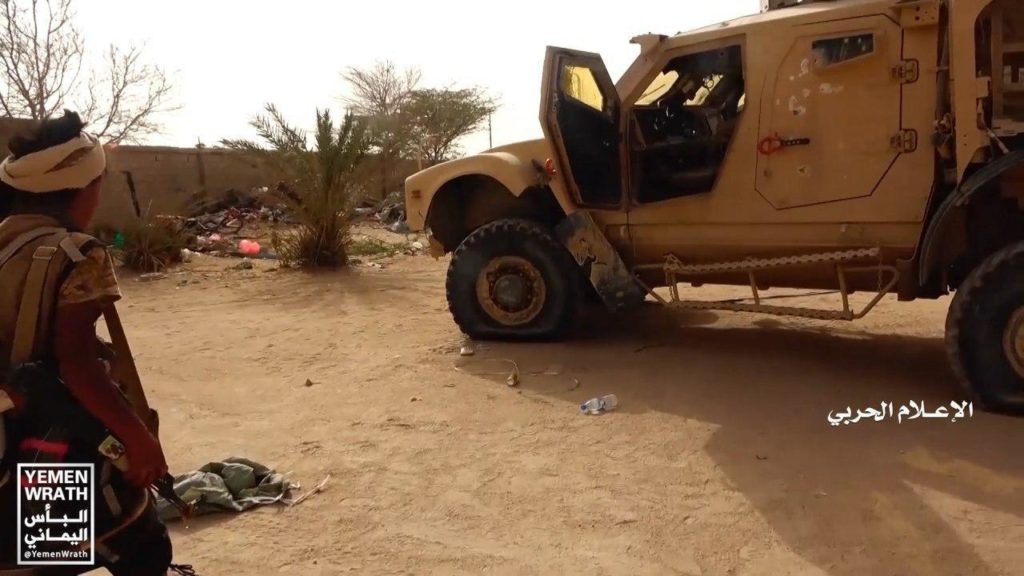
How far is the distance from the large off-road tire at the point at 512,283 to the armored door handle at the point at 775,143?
156 centimetres

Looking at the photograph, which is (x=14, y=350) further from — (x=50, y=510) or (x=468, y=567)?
(x=468, y=567)

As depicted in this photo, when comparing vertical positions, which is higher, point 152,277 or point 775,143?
point 775,143

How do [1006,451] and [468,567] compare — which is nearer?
[468,567]

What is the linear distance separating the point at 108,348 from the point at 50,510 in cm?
45

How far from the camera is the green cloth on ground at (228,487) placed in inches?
130

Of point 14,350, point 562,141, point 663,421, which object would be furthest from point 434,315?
point 14,350

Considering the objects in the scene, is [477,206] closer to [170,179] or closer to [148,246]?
[148,246]

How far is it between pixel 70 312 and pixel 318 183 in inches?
353

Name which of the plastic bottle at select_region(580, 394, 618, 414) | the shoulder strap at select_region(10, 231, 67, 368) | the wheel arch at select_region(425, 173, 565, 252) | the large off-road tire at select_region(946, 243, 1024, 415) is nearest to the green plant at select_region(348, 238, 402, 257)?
the wheel arch at select_region(425, 173, 565, 252)

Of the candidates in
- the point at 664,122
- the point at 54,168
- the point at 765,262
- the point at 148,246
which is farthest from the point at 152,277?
the point at 54,168

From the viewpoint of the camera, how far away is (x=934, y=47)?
4.32m

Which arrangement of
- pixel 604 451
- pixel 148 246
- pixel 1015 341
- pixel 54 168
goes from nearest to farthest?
pixel 54 168
pixel 604 451
pixel 1015 341
pixel 148 246

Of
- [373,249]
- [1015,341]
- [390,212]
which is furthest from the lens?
[390,212]

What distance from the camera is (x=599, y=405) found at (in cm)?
446
